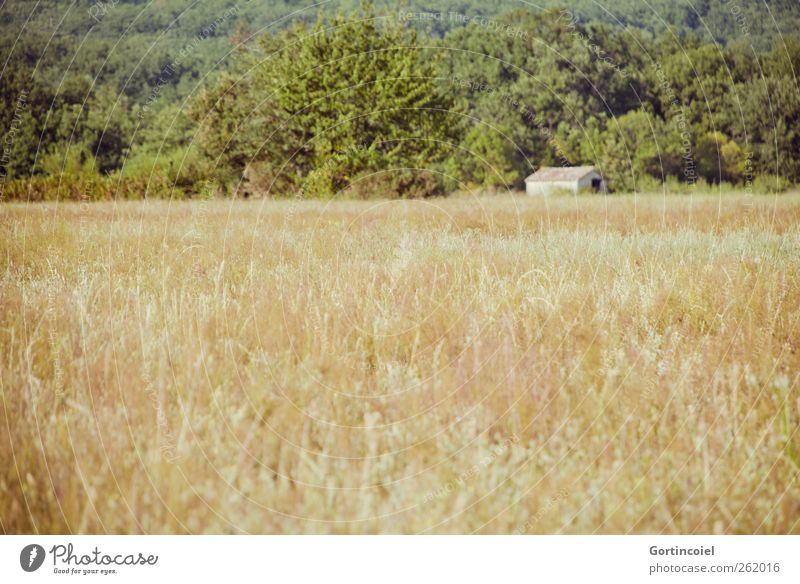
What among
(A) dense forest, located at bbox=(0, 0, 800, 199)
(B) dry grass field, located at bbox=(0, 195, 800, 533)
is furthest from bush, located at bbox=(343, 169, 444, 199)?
(B) dry grass field, located at bbox=(0, 195, 800, 533)

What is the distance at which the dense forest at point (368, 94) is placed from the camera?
190 inches

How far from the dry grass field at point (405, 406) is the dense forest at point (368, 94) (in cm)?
164
